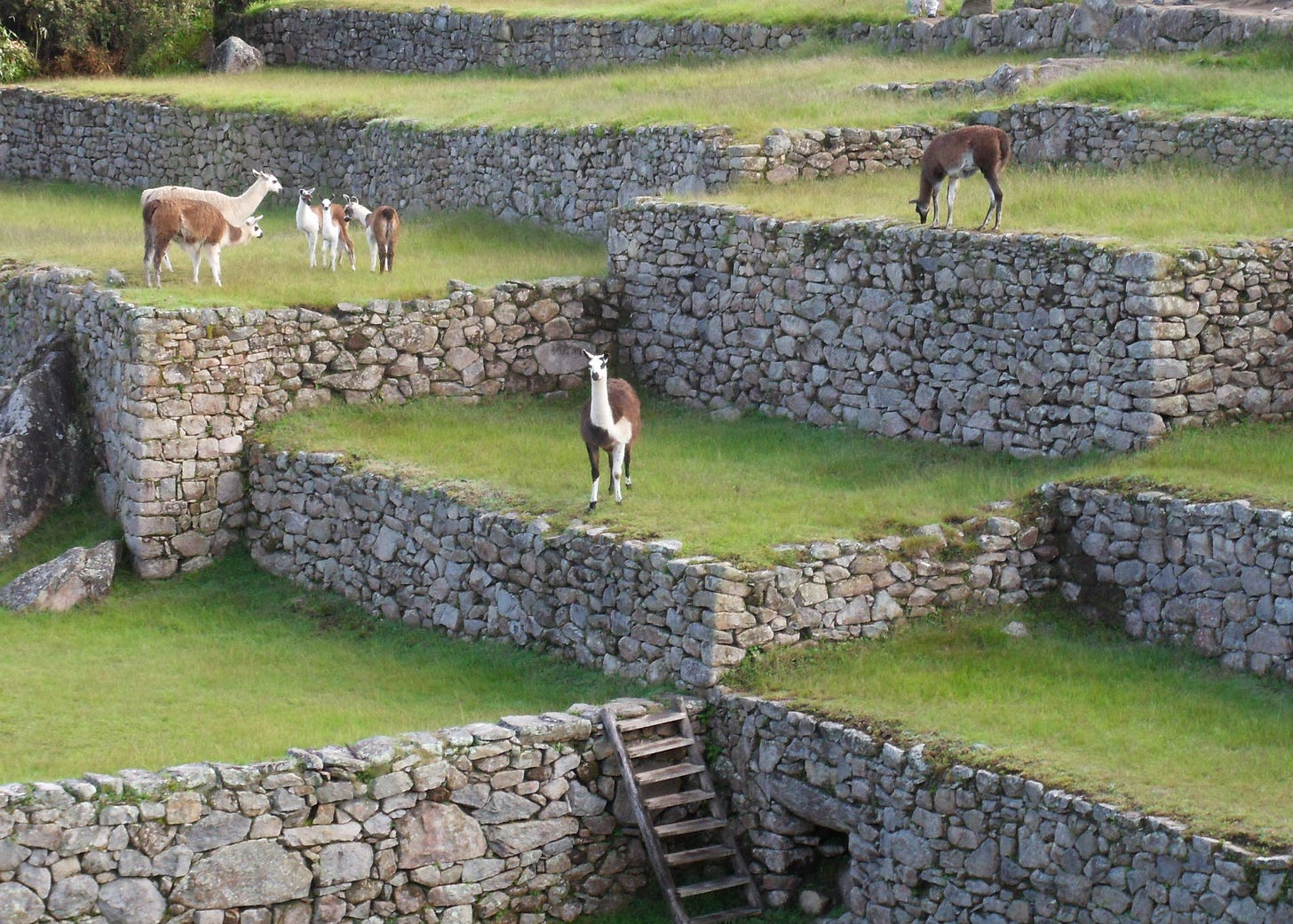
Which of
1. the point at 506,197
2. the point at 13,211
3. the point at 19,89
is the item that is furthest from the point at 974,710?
the point at 19,89

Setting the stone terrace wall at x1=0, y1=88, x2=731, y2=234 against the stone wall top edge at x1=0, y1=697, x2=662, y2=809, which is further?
the stone terrace wall at x1=0, y1=88, x2=731, y2=234

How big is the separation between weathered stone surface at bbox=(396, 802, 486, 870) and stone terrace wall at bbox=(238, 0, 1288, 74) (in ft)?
53.7

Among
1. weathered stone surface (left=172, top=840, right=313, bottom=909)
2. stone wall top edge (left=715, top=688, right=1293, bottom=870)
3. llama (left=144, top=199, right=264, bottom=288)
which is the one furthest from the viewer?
llama (left=144, top=199, right=264, bottom=288)

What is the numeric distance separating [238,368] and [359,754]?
772 cm

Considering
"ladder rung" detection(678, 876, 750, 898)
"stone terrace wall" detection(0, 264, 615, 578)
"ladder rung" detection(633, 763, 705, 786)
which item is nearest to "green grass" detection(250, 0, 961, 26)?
"stone terrace wall" detection(0, 264, 615, 578)

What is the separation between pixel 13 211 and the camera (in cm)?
3309

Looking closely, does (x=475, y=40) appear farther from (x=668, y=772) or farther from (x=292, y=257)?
(x=668, y=772)

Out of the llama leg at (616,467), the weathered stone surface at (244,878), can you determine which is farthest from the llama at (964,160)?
the weathered stone surface at (244,878)

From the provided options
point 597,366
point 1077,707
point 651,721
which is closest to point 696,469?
point 597,366

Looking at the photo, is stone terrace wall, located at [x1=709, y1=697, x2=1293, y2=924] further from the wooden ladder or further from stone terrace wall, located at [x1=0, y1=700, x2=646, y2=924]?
stone terrace wall, located at [x1=0, y1=700, x2=646, y2=924]

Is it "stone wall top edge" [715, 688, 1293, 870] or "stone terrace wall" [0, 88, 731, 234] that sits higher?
"stone terrace wall" [0, 88, 731, 234]

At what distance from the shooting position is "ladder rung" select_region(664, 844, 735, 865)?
53.2ft

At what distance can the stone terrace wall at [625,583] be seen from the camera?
16781 millimetres

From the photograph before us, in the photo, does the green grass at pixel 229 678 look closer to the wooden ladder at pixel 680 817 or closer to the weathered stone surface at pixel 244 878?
the weathered stone surface at pixel 244 878
